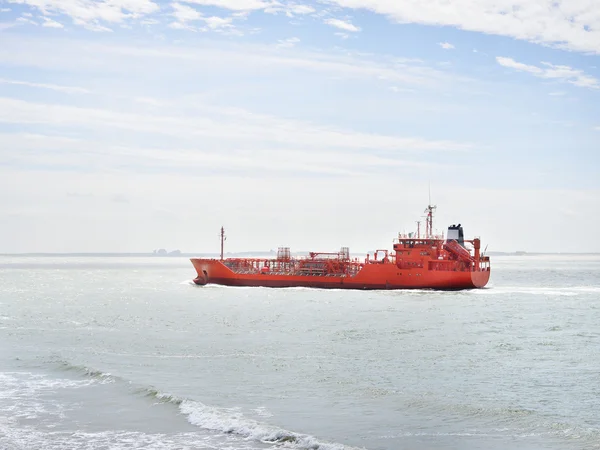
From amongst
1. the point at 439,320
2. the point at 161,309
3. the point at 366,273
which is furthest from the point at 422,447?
the point at 366,273

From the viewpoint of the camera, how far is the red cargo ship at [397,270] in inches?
2766

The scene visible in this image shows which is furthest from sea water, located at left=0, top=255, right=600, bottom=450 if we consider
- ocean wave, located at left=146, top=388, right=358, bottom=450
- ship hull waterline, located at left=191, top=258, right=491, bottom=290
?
ship hull waterline, located at left=191, top=258, right=491, bottom=290

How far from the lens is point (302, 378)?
1003 inches

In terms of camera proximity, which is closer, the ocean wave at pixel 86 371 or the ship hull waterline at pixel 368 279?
the ocean wave at pixel 86 371

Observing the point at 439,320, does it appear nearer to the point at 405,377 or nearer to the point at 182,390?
the point at 405,377

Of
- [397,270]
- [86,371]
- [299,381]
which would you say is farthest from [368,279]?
[86,371]

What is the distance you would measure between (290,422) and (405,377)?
817 centimetres

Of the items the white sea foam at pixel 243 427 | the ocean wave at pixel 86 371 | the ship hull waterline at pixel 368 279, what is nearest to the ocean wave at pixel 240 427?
the white sea foam at pixel 243 427

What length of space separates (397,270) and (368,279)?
390 centimetres

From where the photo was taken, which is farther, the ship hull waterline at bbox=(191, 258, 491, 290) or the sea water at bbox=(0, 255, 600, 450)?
the ship hull waterline at bbox=(191, 258, 491, 290)

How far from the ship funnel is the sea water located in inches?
916

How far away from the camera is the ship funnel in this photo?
241 ft

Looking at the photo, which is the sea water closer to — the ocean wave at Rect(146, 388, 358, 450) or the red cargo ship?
the ocean wave at Rect(146, 388, 358, 450)

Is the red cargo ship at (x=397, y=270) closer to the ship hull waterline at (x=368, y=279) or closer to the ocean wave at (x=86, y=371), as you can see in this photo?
the ship hull waterline at (x=368, y=279)
